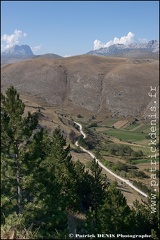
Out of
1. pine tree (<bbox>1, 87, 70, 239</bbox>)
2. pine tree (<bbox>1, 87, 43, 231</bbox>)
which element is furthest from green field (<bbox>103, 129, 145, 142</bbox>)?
pine tree (<bbox>1, 87, 43, 231</bbox>)

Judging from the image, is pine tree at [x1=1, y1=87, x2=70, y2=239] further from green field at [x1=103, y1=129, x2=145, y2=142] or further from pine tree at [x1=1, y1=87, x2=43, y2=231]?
green field at [x1=103, y1=129, x2=145, y2=142]

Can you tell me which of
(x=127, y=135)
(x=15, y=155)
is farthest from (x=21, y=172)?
(x=127, y=135)

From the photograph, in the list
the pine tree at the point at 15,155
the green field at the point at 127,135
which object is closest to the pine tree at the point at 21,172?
the pine tree at the point at 15,155

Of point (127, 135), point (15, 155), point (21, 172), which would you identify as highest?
point (127, 135)

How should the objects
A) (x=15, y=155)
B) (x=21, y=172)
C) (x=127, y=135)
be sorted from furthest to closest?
(x=127, y=135)
(x=21, y=172)
(x=15, y=155)

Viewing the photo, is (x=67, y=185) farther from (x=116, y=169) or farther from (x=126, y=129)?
(x=126, y=129)

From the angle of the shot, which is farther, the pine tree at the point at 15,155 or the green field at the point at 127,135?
the green field at the point at 127,135

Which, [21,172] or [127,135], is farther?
[127,135]

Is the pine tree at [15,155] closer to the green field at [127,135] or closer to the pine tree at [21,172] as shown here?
the pine tree at [21,172]

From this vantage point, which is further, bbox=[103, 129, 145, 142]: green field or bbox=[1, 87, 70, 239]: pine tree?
bbox=[103, 129, 145, 142]: green field

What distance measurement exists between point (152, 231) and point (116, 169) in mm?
54196

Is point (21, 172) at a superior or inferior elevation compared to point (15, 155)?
inferior

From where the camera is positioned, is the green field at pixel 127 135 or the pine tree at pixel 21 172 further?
the green field at pixel 127 135

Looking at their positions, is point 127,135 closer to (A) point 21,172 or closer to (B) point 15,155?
(A) point 21,172
